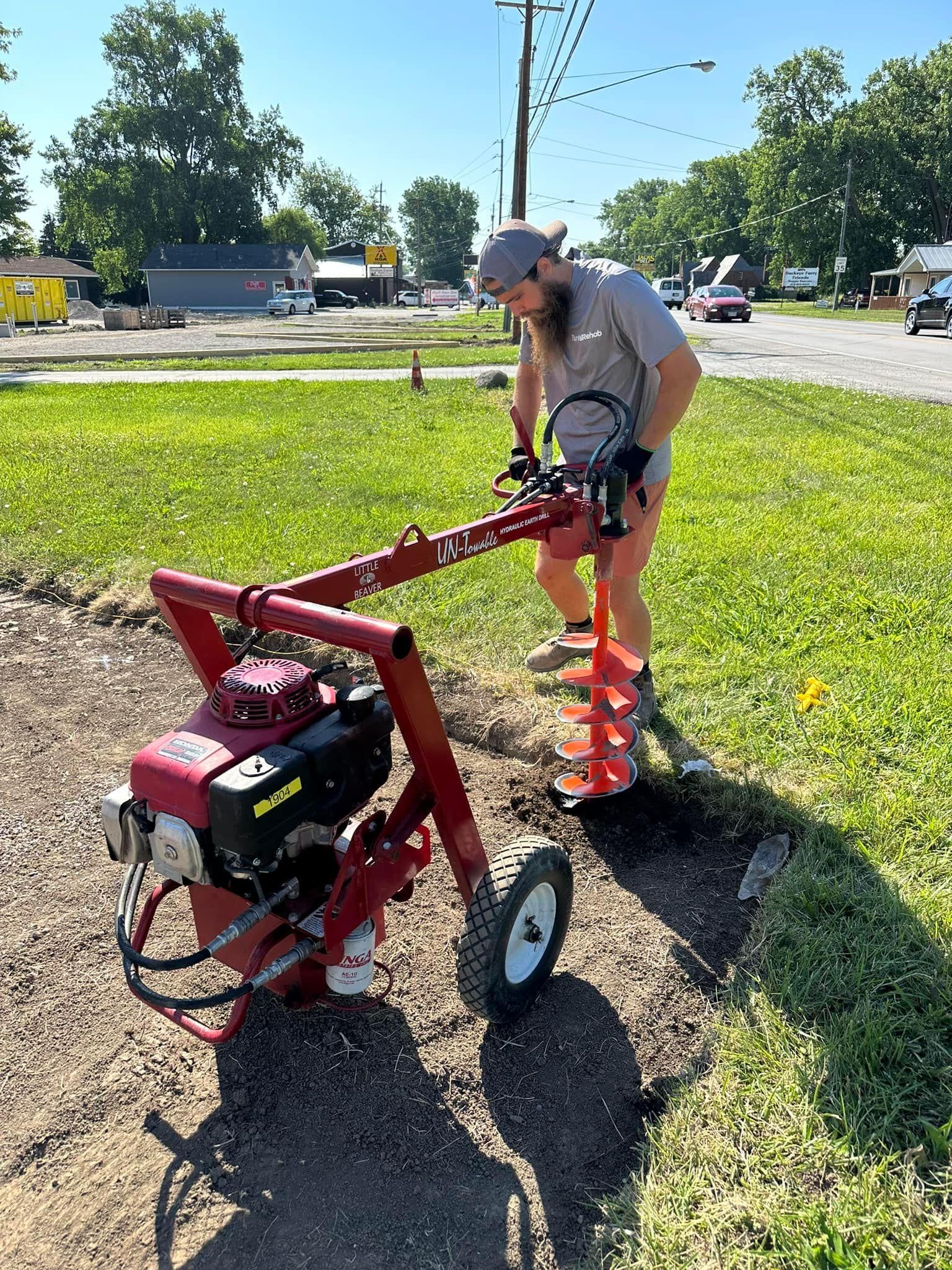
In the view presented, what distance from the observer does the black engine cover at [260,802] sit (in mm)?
1779

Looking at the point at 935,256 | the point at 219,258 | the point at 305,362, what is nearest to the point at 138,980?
the point at 305,362

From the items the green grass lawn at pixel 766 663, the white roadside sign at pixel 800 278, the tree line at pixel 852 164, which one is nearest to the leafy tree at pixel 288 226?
the tree line at pixel 852 164

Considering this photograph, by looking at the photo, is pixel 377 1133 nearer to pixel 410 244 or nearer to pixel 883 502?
pixel 883 502

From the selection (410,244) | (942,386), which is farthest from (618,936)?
(410,244)

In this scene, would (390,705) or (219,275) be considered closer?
(390,705)

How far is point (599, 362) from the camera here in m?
3.21

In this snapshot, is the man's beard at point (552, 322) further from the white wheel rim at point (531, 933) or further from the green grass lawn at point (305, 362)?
the green grass lawn at point (305, 362)

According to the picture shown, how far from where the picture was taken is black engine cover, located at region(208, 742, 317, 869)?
1779mm

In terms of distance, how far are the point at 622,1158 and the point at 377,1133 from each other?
0.58m

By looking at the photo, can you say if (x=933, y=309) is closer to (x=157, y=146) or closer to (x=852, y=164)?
(x=852, y=164)

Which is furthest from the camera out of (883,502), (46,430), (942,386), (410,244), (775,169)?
(410,244)

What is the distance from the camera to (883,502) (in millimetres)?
6539

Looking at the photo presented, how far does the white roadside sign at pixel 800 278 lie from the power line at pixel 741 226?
5878mm

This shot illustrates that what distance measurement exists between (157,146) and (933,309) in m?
63.8
